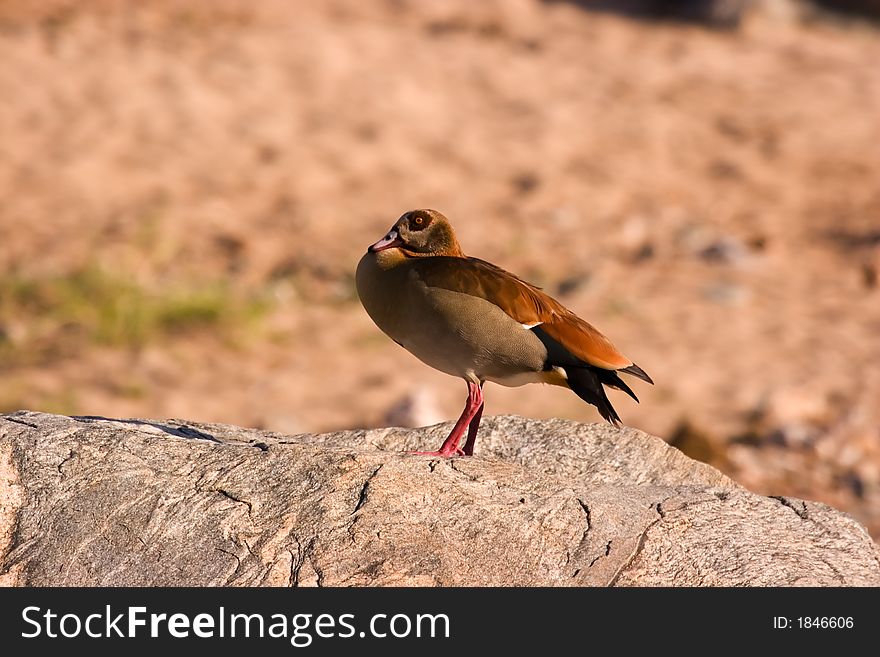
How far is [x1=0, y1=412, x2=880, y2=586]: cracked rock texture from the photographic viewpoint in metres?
3.63

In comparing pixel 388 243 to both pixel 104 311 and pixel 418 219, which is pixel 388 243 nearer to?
pixel 418 219

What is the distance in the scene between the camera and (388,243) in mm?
4145

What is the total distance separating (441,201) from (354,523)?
719 centimetres

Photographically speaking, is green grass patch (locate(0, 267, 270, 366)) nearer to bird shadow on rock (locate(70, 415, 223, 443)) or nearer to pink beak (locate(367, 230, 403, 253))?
bird shadow on rock (locate(70, 415, 223, 443))

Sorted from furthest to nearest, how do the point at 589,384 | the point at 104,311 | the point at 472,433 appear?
the point at 104,311, the point at 472,433, the point at 589,384

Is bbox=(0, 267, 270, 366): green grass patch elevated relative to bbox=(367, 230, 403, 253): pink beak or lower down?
lower down

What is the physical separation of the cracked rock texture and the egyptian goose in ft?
1.05

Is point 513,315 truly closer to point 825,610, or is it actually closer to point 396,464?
point 396,464

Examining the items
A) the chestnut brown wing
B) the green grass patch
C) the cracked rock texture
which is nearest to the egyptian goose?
the chestnut brown wing

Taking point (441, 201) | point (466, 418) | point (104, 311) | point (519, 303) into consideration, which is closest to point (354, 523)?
point (466, 418)

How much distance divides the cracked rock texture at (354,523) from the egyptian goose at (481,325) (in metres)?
0.32

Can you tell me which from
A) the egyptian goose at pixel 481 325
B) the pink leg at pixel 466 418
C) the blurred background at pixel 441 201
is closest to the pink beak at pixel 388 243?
the egyptian goose at pixel 481 325

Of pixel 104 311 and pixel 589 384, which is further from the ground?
pixel 589 384

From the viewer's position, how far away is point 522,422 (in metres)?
4.96
